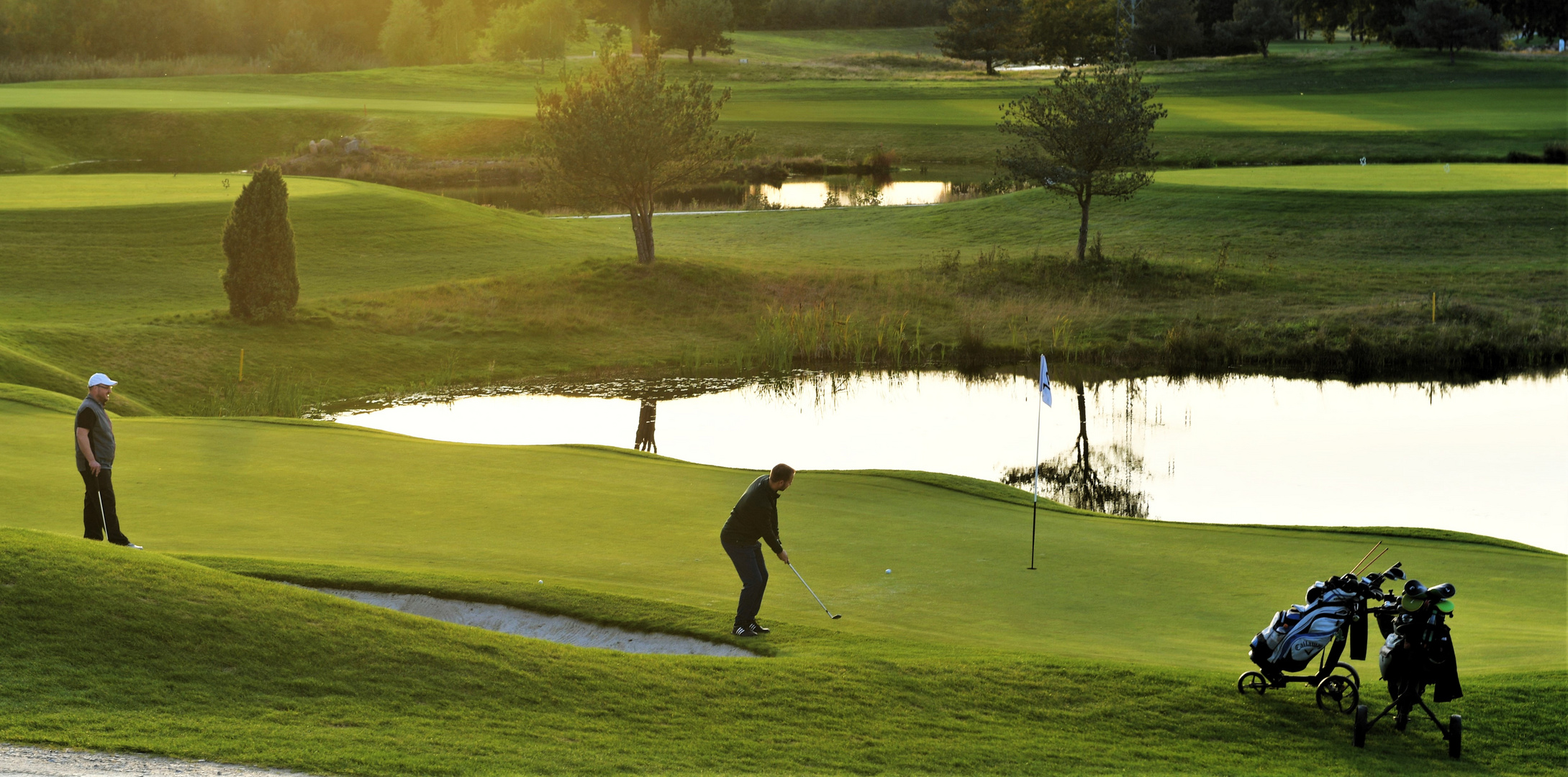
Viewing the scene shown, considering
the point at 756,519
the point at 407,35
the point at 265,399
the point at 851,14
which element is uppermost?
the point at 851,14

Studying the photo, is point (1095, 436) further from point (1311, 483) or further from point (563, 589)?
point (563, 589)

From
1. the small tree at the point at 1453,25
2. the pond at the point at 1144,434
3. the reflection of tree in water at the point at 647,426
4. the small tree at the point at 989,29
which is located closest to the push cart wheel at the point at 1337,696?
the pond at the point at 1144,434

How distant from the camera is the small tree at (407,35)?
362ft

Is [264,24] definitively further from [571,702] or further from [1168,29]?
[571,702]

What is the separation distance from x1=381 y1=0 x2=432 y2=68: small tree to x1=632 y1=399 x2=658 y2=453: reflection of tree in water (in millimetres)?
89594

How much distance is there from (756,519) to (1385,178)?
4244 cm

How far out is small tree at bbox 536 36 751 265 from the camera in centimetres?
3628

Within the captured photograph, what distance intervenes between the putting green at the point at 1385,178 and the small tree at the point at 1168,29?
55.7 m

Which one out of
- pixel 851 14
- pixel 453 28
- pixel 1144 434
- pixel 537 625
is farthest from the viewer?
pixel 851 14

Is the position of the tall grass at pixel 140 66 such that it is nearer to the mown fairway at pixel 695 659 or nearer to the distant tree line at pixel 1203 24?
the distant tree line at pixel 1203 24

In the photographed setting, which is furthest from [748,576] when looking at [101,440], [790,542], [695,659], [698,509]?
[101,440]

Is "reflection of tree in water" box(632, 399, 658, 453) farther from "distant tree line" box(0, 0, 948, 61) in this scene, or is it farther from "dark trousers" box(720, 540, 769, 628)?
"distant tree line" box(0, 0, 948, 61)

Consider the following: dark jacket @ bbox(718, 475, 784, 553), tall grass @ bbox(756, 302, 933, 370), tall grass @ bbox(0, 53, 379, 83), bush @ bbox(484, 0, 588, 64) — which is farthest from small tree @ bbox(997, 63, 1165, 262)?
tall grass @ bbox(0, 53, 379, 83)

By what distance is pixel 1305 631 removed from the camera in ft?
Result: 32.1
